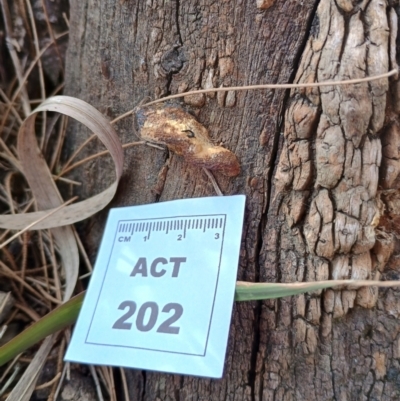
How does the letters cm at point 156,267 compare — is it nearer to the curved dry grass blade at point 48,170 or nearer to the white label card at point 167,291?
the white label card at point 167,291

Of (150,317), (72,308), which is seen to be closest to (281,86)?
(150,317)

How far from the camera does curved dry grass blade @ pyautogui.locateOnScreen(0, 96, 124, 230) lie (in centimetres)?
98

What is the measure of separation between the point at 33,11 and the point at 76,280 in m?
0.87

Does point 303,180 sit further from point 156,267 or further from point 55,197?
point 55,197

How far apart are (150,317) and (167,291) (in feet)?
0.19

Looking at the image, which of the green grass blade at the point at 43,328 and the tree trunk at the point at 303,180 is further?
the green grass blade at the point at 43,328

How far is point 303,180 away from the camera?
0.81 m

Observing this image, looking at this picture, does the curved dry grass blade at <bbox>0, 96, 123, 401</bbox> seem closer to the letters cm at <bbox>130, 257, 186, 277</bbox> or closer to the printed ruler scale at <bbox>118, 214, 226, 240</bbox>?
the printed ruler scale at <bbox>118, 214, 226, 240</bbox>

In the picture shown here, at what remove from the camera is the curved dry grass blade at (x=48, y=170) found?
98cm

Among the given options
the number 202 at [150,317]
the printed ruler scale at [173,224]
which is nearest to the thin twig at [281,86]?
the printed ruler scale at [173,224]

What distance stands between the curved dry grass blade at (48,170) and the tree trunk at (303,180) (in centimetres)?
18

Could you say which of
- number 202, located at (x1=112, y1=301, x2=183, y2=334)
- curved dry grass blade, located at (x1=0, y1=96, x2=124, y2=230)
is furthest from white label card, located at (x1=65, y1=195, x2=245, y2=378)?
curved dry grass blade, located at (x1=0, y1=96, x2=124, y2=230)

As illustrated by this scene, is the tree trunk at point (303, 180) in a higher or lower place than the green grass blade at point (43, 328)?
higher

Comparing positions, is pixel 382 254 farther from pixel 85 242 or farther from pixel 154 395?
pixel 85 242
